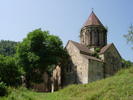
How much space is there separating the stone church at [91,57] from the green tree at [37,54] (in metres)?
2.43

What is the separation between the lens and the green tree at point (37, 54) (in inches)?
1388

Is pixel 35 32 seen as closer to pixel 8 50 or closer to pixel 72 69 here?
pixel 72 69

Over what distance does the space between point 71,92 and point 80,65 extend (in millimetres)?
15858

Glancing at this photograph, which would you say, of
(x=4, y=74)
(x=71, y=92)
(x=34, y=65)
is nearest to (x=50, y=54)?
(x=34, y=65)

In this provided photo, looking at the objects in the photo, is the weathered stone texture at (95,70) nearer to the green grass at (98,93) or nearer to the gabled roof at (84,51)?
the gabled roof at (84,51)

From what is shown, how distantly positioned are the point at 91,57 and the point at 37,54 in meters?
8.18

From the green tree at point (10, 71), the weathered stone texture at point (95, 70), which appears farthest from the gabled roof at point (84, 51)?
the green tree at point (10, 71)

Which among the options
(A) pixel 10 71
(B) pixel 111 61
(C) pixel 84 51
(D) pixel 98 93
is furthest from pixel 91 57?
(D) pixel 98 93

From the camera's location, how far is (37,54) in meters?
35.8

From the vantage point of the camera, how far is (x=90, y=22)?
43469 millimetres

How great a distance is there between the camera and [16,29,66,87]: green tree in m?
35.2

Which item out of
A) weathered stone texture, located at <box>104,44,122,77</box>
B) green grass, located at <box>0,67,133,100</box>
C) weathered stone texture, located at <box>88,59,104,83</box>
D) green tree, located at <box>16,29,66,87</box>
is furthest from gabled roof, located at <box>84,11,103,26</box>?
green grass, located at <box>0,67,133,100</box>

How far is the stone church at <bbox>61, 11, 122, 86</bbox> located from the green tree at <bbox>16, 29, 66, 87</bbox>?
7.98ft

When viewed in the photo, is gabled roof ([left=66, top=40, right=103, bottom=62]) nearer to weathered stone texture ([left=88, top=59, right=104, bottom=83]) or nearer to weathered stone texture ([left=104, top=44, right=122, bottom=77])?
weathered stone texture ([left=88, top=59, right=104, bottom=83])
